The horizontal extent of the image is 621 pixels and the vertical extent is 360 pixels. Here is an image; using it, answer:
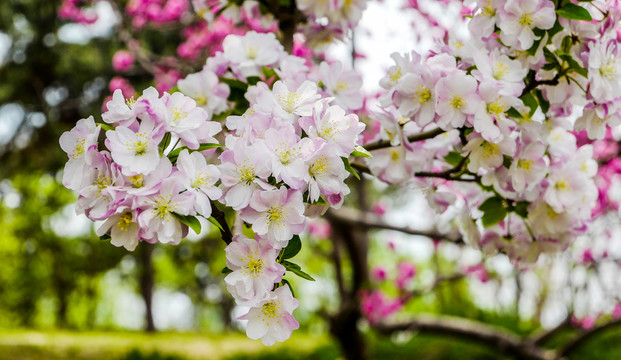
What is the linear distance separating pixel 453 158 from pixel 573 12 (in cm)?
39

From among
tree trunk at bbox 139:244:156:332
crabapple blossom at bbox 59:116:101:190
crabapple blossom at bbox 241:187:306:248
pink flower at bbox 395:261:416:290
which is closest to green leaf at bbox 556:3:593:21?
crabapple blossom at bbox 241:187:306:248

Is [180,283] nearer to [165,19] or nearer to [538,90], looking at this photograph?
[165,19]

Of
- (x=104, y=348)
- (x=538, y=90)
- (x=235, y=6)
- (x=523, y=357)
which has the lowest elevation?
(x=104, y=348)

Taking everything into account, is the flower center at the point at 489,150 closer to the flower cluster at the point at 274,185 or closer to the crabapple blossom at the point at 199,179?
the flower cluster at the point at 274,185

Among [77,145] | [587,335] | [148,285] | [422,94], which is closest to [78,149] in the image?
[77,145]

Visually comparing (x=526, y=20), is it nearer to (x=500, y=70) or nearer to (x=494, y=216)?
(x=500, y=70)

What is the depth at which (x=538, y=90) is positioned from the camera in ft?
4.15

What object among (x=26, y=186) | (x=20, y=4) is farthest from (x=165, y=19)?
(x=26, y=186)

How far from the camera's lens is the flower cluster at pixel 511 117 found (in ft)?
3.64

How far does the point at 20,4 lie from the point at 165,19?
12.7 ft

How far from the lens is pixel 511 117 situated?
1.21m

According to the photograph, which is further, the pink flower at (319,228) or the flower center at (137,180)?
the pink flower at (319,228)

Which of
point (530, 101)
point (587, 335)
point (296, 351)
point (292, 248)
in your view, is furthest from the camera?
point (296, 351)

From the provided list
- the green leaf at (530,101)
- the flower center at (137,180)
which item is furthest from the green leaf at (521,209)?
the flower center at (137,180)
